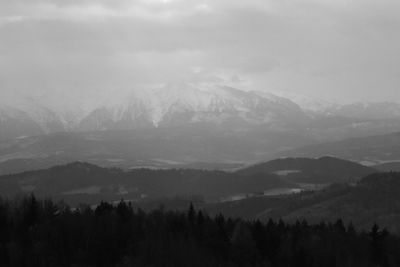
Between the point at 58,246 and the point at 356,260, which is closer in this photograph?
the point at 58,246

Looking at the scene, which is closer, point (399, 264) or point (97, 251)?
point (97, 251)

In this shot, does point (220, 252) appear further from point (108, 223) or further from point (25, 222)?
point (25, 222)

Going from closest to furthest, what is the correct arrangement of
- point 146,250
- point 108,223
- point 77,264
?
point 77,264
point 146,250
point 108,223

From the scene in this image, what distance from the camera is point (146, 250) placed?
180625 millimetres

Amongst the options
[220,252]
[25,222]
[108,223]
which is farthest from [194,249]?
[25,222]

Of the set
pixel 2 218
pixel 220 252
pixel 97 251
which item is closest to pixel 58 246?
pixel 97 251

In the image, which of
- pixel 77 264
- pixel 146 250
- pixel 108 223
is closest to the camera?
pixel 77 264

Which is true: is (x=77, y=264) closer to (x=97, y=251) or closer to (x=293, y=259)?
(x=97, y=251)

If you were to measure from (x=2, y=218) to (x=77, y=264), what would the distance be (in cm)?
2743

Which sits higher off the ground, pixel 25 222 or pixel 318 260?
pixel 25 222

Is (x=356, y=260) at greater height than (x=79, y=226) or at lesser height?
lesser

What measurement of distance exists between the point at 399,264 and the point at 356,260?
10186mm

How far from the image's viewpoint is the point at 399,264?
643 ft

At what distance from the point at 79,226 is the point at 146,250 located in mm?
16507
